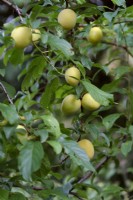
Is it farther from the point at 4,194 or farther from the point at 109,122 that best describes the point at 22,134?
the point at 109,122

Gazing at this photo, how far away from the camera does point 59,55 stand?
117 centimetres

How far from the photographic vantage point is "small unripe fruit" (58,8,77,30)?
1.10m

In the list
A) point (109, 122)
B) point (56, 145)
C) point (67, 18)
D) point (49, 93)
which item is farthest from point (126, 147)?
point (56, 145)

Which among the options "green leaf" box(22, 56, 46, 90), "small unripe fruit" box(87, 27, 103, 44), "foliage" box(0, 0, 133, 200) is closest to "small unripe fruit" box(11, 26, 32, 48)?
"foliage" box(0, 0, 133, 200)

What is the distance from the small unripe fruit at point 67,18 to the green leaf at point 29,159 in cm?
37

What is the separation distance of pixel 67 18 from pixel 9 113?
333 millimetres

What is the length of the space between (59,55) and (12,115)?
13.6 inches

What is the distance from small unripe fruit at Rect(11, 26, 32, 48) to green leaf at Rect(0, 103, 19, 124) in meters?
0.18

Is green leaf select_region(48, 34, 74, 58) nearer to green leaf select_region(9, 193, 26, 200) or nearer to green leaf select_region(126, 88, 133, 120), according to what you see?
green leaf select_region(9, 193, 26, 200)

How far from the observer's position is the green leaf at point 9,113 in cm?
85

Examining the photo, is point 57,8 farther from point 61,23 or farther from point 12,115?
point 12,115

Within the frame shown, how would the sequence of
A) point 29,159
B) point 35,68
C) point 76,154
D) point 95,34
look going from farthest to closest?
point 95,34 < point 35,68 < point 76,154 < point 29,159

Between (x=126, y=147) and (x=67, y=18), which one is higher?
(x=67, y=18)

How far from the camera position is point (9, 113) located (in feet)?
2.82
